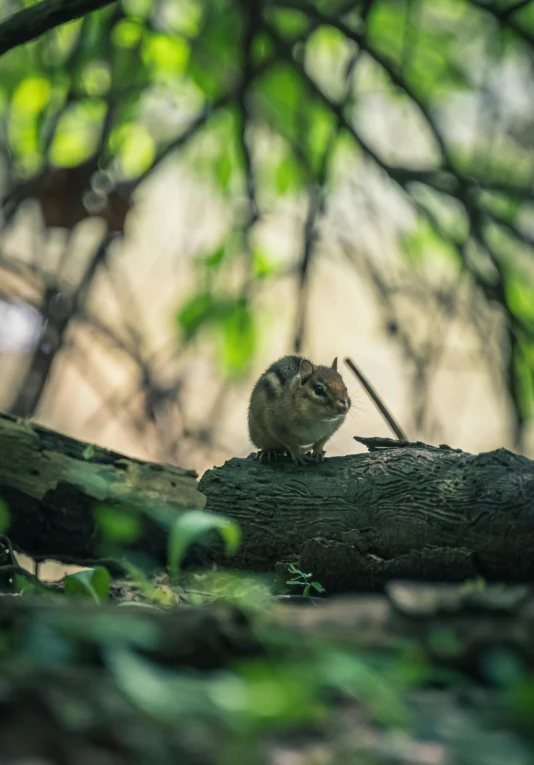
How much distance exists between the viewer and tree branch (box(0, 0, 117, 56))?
3115 millimetres

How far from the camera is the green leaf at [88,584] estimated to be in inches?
108

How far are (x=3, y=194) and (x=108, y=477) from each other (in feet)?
9.86

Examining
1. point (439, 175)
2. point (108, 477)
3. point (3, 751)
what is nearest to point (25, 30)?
point (108, 477)

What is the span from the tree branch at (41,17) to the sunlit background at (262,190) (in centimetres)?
206

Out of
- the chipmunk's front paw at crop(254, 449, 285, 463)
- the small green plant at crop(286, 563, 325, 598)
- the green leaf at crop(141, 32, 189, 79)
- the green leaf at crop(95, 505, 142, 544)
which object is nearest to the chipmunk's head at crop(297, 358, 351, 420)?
the chipmunk's front paw at crop(254, 449, 285, 463)

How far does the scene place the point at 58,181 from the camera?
5.68 m

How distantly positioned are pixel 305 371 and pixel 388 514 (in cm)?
170

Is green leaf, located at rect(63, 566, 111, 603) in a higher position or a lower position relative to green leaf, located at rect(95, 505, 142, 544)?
lower

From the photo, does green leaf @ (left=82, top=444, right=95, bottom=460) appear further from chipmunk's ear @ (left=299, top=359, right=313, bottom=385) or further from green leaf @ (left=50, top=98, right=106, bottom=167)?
green leaf @ (left=50, top=98, right=106, bottom=167)

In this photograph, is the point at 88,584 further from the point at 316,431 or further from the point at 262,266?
the point at 262,266

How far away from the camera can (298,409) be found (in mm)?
4797

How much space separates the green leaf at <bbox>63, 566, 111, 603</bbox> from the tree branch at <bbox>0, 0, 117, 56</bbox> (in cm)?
191

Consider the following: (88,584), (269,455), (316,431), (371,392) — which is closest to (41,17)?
(88,584)

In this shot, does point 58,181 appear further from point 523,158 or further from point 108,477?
point 523,158
